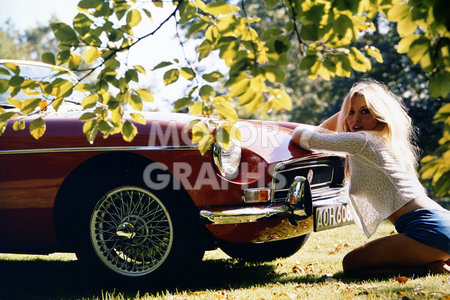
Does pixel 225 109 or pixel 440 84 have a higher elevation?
pixel 440 84

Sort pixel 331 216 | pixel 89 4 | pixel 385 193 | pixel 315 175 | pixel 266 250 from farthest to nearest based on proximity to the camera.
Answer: pixel 266 250 < pixel 315 175 < pixel 331 216 < pixel 385 193 < pixel 89 4

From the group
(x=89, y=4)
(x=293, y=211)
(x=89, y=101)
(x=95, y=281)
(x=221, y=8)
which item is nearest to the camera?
(x=221, y=8)

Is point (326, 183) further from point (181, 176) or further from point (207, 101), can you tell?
point (207, 101)

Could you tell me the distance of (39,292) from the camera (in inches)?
132

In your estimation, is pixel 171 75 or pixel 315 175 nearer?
pixel 171 75

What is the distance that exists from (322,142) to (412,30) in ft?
5.22

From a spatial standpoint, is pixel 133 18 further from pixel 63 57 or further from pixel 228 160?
pixel 228 160

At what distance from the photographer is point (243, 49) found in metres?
1.91

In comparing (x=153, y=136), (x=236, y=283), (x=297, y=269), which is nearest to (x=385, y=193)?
(x=297, y=269)

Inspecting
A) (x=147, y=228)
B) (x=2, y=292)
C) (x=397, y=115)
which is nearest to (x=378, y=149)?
(x=397, y=115)

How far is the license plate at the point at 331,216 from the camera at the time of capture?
10.9ft

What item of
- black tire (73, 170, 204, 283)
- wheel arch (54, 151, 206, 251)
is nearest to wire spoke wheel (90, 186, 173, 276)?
black tire (73, 170, 204, 283)

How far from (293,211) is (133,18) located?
1714mm

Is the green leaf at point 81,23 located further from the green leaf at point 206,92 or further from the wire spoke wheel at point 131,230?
the wire spoke wheel at point 131,230
